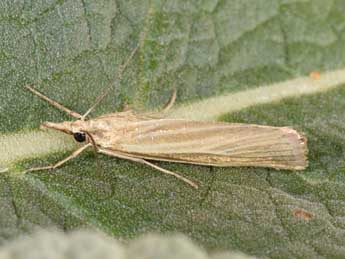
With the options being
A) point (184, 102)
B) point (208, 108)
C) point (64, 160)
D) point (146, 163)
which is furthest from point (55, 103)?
point (208, 108)

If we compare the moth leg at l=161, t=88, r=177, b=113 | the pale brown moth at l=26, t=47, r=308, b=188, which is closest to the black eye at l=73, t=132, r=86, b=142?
the pale brown moth at l=26, t=47, r=308, b=188

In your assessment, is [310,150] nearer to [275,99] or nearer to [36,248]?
[275,99]

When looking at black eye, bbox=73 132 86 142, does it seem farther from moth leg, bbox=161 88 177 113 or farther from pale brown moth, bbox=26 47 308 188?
moth leg, bbox=161 88 177 113

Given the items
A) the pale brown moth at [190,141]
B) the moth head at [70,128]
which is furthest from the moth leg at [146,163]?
the moth head at [70,128]

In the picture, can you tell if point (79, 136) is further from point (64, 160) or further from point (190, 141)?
point (190, 141)

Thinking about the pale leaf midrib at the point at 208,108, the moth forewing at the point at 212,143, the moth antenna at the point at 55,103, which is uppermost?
the moth antenna at the point at 55,103

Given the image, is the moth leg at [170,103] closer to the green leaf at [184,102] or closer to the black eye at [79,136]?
the green leaf at [184,102]

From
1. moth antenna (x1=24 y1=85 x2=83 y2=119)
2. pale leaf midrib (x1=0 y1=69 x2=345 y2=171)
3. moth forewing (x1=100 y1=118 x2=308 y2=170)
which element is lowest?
moth forewing (x1=100 y1=118 x2=308 y2=170)
